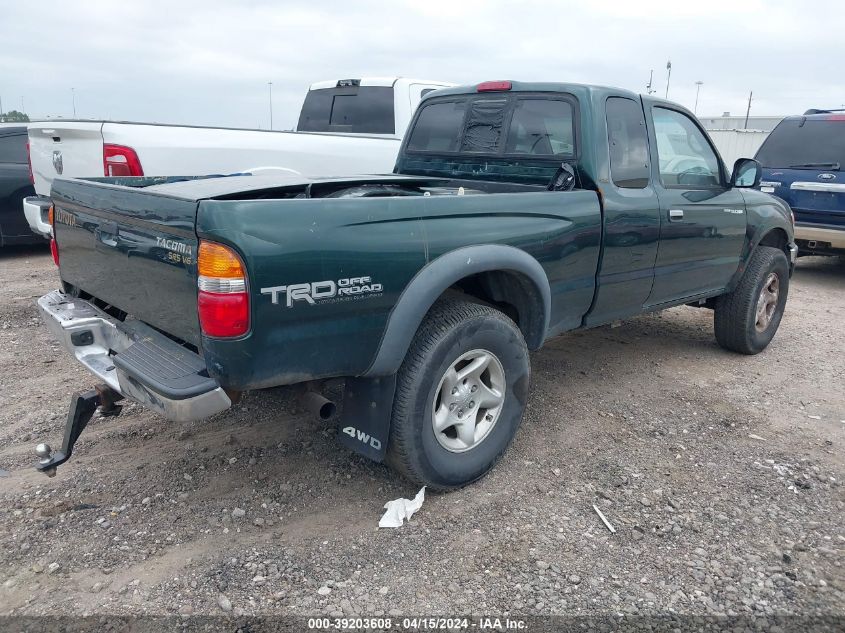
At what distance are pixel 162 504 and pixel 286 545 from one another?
0.68 m

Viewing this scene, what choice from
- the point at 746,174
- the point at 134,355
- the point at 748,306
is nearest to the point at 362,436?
the point at 134,355

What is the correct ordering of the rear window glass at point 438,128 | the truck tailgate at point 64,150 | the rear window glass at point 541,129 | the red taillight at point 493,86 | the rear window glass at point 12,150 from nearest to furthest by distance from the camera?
the rear window glass at point 541,129 → the red taillight at point 493,86 → the rear window glass at point 438,128 → the truck tailgate at point 64,150 → the rear window glass at point 12,150

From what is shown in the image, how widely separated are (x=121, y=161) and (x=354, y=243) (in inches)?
139

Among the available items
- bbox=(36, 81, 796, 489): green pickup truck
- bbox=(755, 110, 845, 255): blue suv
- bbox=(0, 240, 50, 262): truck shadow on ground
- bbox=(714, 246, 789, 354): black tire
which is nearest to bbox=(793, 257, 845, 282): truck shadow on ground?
bbox=(755, 110, 845, 255): blue suv

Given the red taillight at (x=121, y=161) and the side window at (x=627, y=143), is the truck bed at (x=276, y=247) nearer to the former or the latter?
the side window at (x=627, y=143)

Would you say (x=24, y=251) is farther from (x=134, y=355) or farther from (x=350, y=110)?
(x=134, y=355)

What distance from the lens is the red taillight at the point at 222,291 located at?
7.63 ft

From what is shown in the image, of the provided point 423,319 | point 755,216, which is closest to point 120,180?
point 423,319

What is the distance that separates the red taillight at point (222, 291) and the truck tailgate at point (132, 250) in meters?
0.10

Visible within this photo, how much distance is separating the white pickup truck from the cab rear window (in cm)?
183

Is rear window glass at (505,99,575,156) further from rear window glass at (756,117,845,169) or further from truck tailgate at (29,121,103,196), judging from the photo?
rear window glass at (756,117,845,169)

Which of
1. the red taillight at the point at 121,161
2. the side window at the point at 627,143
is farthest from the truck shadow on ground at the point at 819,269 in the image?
the red taillight at the point at 121,161

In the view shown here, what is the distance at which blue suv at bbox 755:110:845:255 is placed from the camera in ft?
27.1

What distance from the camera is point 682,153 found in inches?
181
